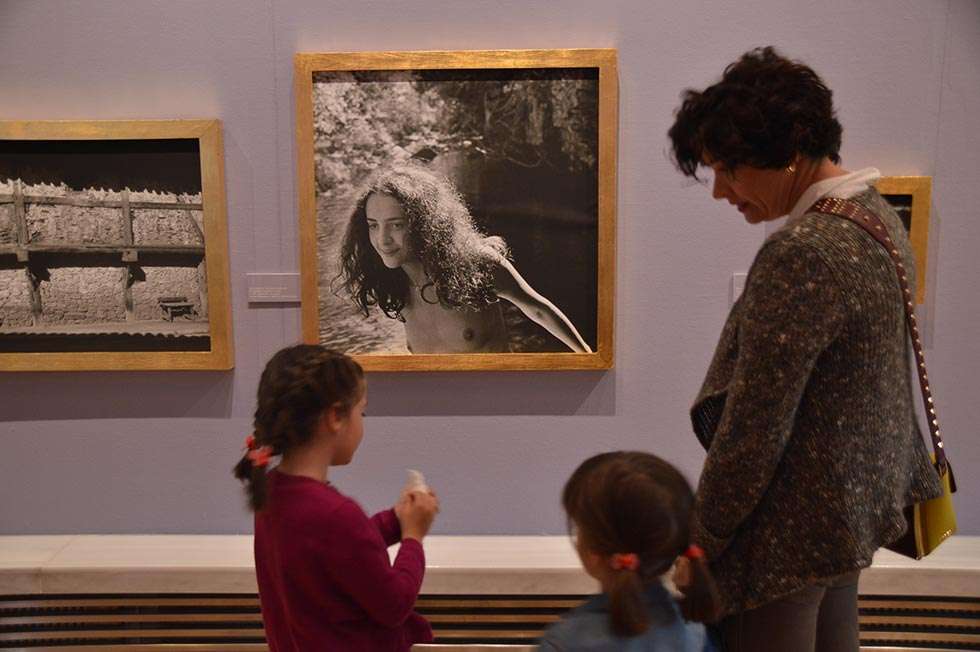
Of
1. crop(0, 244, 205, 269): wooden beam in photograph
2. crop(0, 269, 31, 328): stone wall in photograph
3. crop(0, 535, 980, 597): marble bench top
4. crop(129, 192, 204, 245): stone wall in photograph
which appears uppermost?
crop(129, 192, 204, 245): stone wall in photograph

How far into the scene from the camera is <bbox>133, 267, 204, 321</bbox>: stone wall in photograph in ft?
8.97

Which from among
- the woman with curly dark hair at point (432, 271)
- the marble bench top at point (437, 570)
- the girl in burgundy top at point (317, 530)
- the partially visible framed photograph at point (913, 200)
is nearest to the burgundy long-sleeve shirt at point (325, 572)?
the girl in burgundy top at point (317, 530)

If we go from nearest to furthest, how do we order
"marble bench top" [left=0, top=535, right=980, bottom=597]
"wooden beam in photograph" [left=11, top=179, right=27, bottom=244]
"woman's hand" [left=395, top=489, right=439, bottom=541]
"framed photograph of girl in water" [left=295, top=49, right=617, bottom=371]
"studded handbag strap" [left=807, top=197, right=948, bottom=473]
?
"studded handbag strap" [left=807, top=197, right=948, bottom=473], "woman's hand" [left=395, top=489, right=439, bottom=541], "marble bench top" [left=0, top=535, right=980, bottom=597], "framed photograph of girl in water" [left=295, top=49, right=617, bottom=371], "wooden beam in photograph" [left=11, top=179, right=27, bottom=244]

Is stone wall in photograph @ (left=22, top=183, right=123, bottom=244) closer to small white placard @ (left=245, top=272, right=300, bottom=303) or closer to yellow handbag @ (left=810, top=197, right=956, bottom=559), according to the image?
small white placard @ (left=245, top=272, right=300, bottom=303)

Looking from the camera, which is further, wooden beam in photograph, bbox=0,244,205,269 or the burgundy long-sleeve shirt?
wooden beam in photograph, bbox=0,244,205,269

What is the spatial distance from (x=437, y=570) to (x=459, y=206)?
1235 mm

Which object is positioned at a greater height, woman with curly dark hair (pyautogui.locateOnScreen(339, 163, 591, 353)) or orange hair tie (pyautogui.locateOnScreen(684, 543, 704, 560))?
woman with curly dark hair (pyautogui.locateOnScreen(339, 163, 591, 353))

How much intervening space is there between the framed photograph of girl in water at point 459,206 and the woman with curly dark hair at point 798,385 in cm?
116

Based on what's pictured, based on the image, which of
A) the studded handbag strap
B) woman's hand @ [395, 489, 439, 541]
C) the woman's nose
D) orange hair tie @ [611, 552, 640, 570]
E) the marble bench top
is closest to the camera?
orange hair tie @ [611, 552, 640, 570]

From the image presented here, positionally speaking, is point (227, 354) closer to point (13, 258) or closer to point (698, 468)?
point (13, 258)

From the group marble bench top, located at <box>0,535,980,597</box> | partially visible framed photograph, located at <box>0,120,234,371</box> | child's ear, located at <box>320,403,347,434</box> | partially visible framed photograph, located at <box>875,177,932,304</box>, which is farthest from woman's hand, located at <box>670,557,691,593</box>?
partially visible framed photograph, located at <box>0,120,234,371</box>

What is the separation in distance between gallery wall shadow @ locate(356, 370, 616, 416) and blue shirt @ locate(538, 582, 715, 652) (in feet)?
4.90

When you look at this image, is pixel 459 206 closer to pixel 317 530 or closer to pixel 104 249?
pixel 104 249

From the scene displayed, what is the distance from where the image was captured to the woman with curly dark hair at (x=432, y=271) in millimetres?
2664
